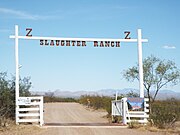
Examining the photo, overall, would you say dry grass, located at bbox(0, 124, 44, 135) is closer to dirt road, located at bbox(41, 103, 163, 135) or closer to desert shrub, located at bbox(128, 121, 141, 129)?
dirt road, located at bbox(41, 103, 163, 135)

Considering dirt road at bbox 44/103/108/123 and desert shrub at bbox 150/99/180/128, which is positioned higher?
desert shrub at bbox 150/99/180/128

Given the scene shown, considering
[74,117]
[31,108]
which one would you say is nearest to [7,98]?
[31,108]

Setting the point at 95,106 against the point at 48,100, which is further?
the point at 48,100

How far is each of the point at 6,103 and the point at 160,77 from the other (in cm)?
1265

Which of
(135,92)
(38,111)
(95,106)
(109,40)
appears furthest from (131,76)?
(95,106)

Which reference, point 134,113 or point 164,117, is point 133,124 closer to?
point 134,113

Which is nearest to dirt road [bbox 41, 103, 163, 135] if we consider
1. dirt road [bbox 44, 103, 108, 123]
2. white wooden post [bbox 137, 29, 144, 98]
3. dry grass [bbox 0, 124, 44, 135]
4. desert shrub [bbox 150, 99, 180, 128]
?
dirt road [bbox 44, 103, 108, 123]

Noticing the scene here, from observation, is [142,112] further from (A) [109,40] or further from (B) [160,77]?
(B) [160,77]

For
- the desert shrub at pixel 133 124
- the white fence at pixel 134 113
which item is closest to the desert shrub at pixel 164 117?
the white fence at pixel 134 113

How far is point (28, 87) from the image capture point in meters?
24.4

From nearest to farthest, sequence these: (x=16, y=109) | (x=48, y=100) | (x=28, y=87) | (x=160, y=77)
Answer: (x=16, y=109) → (x=28, y=87) → (x=160, y=77) → (x=48, y=100)

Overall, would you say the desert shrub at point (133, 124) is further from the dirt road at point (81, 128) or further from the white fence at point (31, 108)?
the white fence at point (31, 108)

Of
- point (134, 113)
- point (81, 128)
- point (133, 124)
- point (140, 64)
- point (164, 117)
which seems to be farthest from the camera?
point (140, 64)

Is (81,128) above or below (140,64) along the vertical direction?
below
